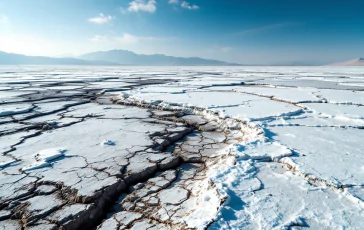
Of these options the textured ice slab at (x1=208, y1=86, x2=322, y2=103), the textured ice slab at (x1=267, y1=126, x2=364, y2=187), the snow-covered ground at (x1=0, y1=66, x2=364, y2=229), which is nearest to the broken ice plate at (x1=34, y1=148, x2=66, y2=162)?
the snow-covered ground at (x1=0, y1=66, x2=364, y2=229)

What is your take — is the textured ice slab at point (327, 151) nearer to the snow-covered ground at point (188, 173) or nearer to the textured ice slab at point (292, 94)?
the snow-covered ground at point (188, 173)

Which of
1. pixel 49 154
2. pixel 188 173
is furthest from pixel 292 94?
pixel 49 154

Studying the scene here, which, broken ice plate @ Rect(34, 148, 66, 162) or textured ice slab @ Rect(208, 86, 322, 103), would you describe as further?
textured ice slab @ Rect(208, 86, 322, 103)

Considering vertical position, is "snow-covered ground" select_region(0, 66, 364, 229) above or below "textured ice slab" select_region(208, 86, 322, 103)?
below

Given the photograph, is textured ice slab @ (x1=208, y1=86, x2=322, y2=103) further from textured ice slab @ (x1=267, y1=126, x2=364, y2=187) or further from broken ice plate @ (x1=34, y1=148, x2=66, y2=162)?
broken ice plate @ (x1=34, y1=148, x2=66, y2=162)

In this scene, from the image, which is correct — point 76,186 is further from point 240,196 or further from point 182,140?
point 182,140

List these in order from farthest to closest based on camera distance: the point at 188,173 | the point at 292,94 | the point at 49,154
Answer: the point at 292,94 → the point at 49,154 → the point at 188,173

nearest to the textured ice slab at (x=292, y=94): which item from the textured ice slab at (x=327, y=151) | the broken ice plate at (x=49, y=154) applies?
the textured ice slab at (x=327, y=151)

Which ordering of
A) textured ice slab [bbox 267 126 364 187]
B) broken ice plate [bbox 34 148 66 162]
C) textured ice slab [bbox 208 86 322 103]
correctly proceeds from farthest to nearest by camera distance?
textured ice slab [bbox 208 86 322 103], broken ice plate [bbox 34 148 66 162], textured ice slab [bbox 267 126 364 187]

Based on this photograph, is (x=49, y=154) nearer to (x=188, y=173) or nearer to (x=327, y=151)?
(x=188, y=173)

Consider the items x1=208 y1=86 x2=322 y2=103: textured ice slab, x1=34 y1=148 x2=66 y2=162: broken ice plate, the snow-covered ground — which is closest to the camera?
the snow-covered ground

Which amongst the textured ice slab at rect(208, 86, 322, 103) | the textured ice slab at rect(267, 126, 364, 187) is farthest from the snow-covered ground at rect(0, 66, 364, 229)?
the textured ice slab at rect(208, 86, 322, 103)
